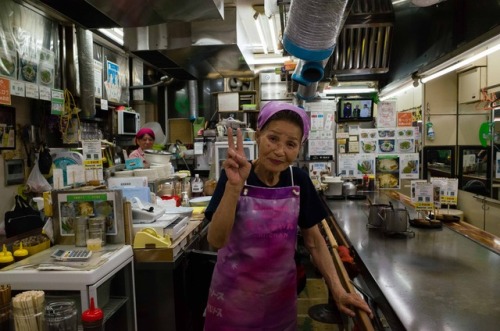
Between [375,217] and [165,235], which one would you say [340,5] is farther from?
[165,235]

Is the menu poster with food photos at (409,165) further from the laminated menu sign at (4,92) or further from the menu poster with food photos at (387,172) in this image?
the laminated menu sign at (4,92)

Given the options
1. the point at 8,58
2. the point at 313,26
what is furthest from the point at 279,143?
the point at 8,58

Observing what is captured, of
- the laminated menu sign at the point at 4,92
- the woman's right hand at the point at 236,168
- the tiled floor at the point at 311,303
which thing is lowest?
the tiled floor at the point at 311,303

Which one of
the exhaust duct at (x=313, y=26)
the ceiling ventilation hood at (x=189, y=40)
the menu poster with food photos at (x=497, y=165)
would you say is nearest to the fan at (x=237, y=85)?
the ceiling ventilation hood at (x=189, y=40)

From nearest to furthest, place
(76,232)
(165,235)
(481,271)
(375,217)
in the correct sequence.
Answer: (481,271), (76,232), (165,235), (375,217)

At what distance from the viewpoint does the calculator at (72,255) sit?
1.83 m

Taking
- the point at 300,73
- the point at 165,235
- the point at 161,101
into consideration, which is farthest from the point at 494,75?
the point at 161,101

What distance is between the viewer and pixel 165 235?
2303mm

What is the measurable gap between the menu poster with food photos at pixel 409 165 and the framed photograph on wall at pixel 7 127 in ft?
Result: 14.7

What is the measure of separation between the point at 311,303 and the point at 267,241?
7.69ft

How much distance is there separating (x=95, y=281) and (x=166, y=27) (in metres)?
3.07

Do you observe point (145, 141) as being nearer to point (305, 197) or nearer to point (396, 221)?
point (396, 221)

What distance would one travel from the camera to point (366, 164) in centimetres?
463

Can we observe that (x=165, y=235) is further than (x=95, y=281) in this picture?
Yes
